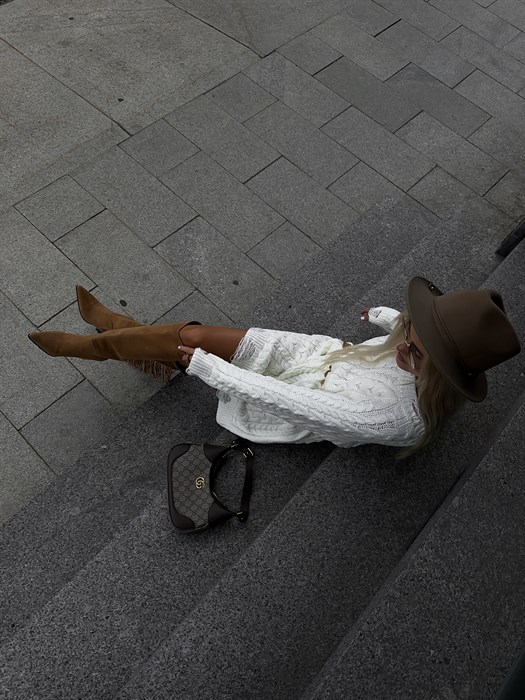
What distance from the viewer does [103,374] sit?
4.14 m

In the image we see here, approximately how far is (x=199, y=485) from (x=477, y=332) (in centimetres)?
166

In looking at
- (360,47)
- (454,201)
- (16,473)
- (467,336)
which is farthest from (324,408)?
(360,47)

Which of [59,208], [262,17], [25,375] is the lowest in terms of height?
[25,375]

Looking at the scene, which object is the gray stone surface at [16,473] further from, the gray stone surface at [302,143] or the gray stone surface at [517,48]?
the gray stone surface at [517,48]

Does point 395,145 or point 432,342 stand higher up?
point 432,342

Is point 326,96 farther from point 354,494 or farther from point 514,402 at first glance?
point 354,494

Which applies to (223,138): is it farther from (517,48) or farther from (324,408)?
(517,48)

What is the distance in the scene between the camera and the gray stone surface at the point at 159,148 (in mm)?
5188

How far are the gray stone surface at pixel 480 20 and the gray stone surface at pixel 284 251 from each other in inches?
143

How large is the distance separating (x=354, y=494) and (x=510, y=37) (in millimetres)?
5836

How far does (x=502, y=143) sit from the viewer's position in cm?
583

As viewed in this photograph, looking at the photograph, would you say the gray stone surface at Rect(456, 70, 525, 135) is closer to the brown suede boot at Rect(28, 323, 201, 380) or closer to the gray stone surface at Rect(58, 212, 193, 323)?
the gray stone surface at Rect(58, 212, 193, 323)

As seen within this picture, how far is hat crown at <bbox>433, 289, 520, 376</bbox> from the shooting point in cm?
255

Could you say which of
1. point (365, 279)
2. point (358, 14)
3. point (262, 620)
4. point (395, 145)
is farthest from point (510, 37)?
point (262, 620)
